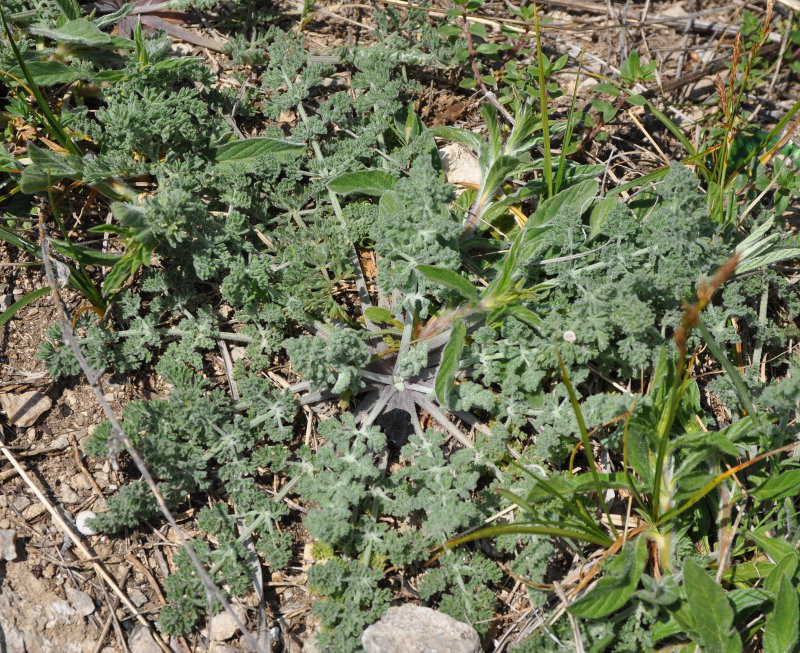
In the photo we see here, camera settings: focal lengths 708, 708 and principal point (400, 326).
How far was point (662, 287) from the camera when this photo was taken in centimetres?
352

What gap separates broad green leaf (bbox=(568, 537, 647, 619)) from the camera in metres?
3.07

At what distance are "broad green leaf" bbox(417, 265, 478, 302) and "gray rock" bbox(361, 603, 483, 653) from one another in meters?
1.48

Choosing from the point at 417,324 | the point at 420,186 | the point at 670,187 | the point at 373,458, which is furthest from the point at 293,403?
the point at 670,187

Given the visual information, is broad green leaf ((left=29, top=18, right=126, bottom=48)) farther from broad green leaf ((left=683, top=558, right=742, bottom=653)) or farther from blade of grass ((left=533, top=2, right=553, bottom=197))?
broad green leaf ((left=683, top=558, right=742, bottom=653))

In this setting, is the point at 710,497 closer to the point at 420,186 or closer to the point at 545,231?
the point at 545,231

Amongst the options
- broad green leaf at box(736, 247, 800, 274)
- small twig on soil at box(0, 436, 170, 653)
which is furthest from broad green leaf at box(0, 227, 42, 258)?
broad green leaf at box(736, 247, 800, 274)

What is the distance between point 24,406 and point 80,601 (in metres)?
1.03

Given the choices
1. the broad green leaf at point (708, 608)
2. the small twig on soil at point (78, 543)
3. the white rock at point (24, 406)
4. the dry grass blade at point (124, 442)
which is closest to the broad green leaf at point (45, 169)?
the dry grass blade at point (124, 442)

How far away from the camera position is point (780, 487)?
339cm

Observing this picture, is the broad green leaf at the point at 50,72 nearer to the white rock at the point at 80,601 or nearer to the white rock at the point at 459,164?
the white rock at the point at 459,164

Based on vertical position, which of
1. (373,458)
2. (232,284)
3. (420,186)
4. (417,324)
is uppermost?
(420,186)

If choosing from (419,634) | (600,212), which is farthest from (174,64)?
(419,634)

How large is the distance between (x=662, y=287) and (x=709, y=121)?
187cm

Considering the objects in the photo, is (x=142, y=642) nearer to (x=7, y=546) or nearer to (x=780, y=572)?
(x=7, y=546)
